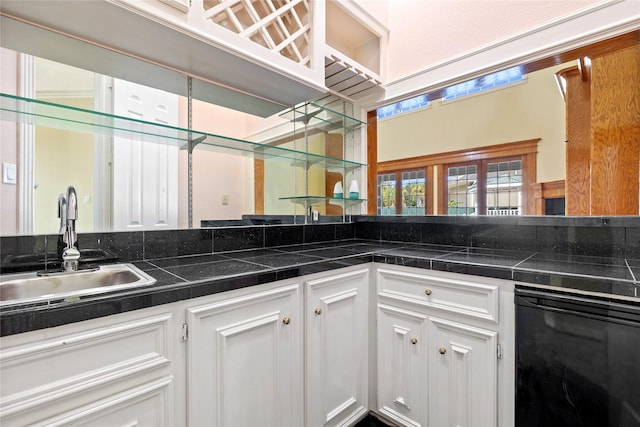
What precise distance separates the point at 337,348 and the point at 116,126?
1351 millimetres

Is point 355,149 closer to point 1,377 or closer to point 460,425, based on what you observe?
point 460,425

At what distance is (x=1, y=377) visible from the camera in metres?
0.62

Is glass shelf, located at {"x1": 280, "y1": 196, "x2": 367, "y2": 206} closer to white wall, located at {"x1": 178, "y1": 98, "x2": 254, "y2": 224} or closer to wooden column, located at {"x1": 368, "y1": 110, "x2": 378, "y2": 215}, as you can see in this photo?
wooden column, located at {"x1": 368, "y1": 110, "x2": 378, "y2": 215}

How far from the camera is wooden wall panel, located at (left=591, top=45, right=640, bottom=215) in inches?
51.2

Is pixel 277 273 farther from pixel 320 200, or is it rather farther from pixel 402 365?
pixel 320 200

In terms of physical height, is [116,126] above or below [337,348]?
above

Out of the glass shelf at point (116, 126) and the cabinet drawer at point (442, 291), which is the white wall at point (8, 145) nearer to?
the glass shelf at point (116, 126)

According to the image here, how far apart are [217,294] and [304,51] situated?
1277mm

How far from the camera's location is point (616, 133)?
1336 millimetres

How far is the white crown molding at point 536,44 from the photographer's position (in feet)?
4.08

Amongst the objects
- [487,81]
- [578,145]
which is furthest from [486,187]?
[487,81]

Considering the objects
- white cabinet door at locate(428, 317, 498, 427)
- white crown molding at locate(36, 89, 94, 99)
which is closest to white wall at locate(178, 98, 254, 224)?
white crown molding at locate(36, 89, 94, 99)

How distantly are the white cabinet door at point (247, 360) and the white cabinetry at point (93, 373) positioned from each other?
0.09 meters

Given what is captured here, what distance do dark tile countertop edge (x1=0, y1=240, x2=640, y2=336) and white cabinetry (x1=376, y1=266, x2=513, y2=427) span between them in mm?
72
